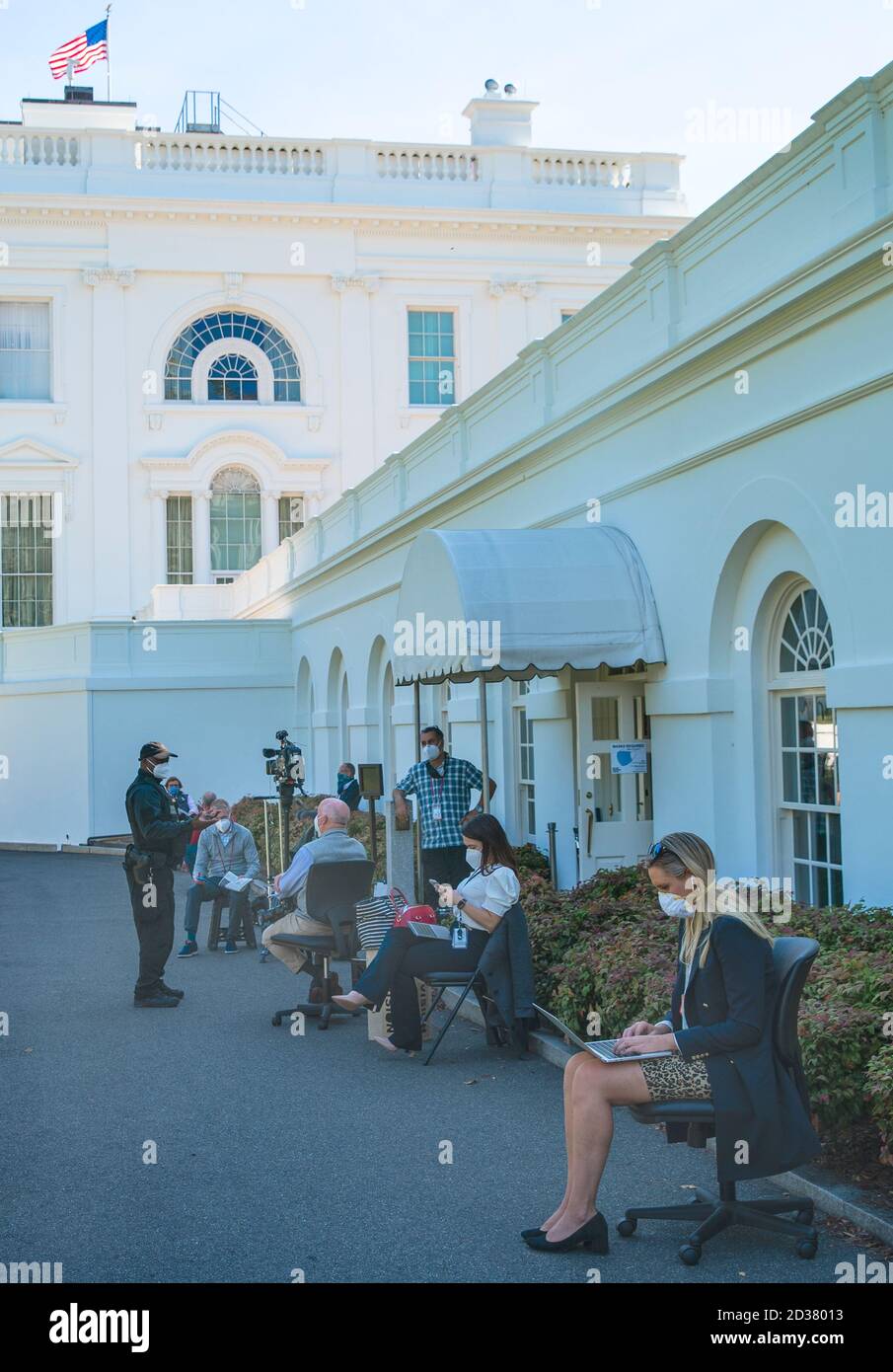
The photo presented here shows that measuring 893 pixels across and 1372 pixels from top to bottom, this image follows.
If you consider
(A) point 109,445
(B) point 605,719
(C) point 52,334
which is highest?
(C) point 52,334

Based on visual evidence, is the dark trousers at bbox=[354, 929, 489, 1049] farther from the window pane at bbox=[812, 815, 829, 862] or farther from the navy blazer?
the navy blazer

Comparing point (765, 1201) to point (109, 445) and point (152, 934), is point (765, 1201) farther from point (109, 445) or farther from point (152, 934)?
point (109, 445)

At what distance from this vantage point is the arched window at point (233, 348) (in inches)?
1391

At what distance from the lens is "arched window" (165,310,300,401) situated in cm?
3534

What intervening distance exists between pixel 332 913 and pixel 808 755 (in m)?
3.50

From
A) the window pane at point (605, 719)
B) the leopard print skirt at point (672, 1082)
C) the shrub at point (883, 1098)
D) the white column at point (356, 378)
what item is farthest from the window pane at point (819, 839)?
the white column at point (356, 378)

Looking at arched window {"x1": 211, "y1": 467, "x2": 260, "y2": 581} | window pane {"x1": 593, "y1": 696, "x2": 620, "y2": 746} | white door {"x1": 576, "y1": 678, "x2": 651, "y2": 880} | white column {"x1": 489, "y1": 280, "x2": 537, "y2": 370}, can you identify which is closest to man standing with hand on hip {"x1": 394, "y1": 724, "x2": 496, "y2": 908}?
white door {"x1": 576, "y1": 678, "x2": 651, "y2": 880}

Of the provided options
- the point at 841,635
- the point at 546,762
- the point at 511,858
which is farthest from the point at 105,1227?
the point at 546,762

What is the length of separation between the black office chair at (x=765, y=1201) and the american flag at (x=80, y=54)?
1334 inches

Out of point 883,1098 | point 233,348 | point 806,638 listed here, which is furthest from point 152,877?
point 233,348

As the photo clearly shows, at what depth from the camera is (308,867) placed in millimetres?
10828

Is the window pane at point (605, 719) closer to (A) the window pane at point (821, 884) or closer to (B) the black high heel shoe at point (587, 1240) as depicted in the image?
(A) the window pane at point (821, 884)

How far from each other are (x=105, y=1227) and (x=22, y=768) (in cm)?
2401

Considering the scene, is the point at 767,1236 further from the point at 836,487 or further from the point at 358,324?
the point at 358,324
